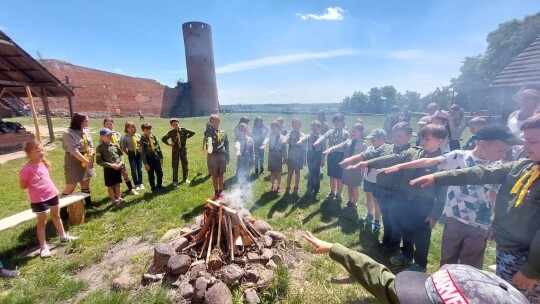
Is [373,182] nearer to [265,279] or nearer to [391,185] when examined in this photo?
[391,185]

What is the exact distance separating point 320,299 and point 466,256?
1.56m

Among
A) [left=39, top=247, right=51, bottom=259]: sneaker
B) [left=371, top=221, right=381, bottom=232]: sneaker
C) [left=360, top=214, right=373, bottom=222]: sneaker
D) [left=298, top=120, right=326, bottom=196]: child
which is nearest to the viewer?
[left=39, top=247, right=51, bottom=259]: sneaker

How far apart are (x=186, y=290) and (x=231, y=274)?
0.51 meters

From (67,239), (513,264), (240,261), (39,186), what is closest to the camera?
(513,264)

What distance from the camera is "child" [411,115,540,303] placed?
1.65m

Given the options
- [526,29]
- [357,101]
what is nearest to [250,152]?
[526,29]

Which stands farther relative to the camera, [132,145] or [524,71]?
[524,71]

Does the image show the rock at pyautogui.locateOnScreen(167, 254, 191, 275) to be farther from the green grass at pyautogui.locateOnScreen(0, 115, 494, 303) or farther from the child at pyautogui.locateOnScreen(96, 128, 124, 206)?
the child at pyautogui.locateOnScreen(96, 128, 124, 206)

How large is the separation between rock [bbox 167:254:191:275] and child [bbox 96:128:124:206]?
309 cm

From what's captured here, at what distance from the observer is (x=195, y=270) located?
118 inches

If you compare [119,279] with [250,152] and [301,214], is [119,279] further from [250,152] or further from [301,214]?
[250,152]

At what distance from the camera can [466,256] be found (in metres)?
2.53

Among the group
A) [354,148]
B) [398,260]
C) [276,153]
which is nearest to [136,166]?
[276,153]

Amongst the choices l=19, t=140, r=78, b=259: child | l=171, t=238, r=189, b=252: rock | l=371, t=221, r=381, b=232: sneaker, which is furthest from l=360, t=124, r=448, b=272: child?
l=19, t=140, r=78, b=259: child
